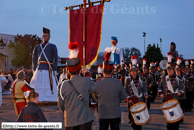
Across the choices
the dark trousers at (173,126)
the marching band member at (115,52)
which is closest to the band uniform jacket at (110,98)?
the dark trousers at (173,126)

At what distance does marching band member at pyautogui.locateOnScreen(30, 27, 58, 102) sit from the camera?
11.7 metres

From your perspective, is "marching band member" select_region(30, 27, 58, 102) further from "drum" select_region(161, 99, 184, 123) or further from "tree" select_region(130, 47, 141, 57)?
"tree" select_region(130, 47, 141, 57)

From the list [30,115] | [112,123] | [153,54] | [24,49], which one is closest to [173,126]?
[112,123]

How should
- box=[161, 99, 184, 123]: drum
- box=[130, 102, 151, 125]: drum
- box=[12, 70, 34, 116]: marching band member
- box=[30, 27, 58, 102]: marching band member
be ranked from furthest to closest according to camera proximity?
1. box=[30, 27, 58, 102]: marching band member
2. box=[12, 70, 34, 116]: marching band member
3. box=[161, 99, 184, 123]: drum
4. box=[130, 102, 151, 125]: drum

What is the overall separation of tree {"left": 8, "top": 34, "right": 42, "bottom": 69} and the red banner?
42578 mm

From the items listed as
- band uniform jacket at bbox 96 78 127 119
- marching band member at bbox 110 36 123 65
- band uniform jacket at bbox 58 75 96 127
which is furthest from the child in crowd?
marching band member at bbox 110 36 123 65

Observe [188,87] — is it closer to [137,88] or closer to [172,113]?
[137,88]

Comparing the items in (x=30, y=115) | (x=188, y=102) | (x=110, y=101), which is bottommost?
(x=188, y=102)

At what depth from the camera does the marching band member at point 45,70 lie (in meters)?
11.7

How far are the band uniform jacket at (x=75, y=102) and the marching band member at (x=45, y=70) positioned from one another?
6.73m

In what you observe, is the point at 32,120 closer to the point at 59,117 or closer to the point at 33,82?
the point at 59,117

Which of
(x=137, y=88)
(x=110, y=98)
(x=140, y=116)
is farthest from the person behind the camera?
(x=137, y=88)

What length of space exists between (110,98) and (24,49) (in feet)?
175

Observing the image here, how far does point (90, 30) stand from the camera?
14.9m
